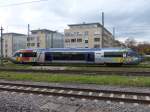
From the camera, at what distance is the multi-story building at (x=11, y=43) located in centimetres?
11193

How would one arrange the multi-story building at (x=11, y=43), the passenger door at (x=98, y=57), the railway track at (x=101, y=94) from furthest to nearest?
the multi-story building at (x=11, y=43), the passenger door at (x=98, y=57), the railway track at (x=101, y=94)

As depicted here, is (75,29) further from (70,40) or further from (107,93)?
(107,93)

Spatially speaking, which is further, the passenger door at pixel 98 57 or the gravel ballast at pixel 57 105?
the passenger door at pixel 98 57

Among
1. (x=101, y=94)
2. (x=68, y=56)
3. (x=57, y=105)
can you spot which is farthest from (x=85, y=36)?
(x=57, y=105)

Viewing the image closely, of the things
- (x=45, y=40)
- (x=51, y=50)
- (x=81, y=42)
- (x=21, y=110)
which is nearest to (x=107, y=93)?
(x=21, y=110)

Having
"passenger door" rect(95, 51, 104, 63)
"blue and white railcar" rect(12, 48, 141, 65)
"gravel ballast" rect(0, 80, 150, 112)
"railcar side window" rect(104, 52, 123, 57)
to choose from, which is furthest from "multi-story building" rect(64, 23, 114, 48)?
"gravel ballast" rect(0, 80, 150, 112)

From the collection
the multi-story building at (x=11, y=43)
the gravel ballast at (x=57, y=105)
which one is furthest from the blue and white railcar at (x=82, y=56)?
the multi-story building at (x=11, y=43)

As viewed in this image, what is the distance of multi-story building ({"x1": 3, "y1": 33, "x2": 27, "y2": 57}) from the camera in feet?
367

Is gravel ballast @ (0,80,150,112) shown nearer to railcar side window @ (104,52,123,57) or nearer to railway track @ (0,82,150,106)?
railway track @ (0,82,150,106)

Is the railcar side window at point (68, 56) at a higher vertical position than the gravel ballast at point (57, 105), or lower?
higher

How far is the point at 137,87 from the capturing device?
1368 centimetres

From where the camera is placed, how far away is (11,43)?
4407 inches

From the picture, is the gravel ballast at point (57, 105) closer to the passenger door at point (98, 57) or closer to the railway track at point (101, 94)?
the railway track at point (101, 94)

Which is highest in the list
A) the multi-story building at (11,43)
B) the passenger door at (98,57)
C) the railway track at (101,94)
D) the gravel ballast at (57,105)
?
the multi-story building at (11,43)
